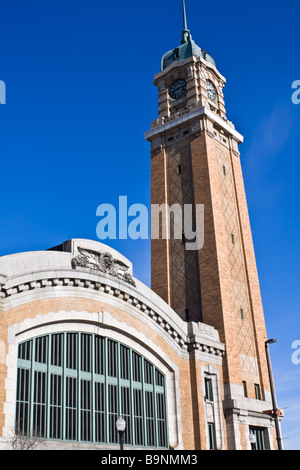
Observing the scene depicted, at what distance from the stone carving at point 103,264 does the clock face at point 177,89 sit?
959 inches

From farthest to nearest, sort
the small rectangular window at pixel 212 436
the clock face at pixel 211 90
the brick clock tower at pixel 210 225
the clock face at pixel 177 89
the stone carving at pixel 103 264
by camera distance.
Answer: the clock face at pixel 211 90
the clock face at pixel 177 89
the brick clock tower at pixel 210 225
the small rectangular window at pixel 212 436
the stone carving at pixel 103 264

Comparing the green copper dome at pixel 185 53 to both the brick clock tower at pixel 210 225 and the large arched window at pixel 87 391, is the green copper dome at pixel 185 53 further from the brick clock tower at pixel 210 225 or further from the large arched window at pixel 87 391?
the large arched window at pixel 87 391

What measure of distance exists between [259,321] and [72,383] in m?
21.5

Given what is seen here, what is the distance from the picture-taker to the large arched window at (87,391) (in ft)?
81.9

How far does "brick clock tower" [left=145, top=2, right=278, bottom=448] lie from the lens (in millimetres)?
39688

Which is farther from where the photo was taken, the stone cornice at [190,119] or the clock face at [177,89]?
the clock face at [177,89]

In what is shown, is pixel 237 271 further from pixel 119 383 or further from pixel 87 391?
pixel 87 391

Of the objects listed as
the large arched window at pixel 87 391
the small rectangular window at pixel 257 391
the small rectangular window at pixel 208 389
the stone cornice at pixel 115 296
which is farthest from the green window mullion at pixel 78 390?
the small rectangular window at pixel 257 391

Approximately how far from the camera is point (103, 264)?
30.5 meters

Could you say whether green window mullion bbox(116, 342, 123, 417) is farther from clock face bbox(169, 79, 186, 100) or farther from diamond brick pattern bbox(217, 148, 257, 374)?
clock face bbox(169, 79, 186, 100)

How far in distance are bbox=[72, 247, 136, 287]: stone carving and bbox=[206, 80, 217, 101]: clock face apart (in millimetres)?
25536
